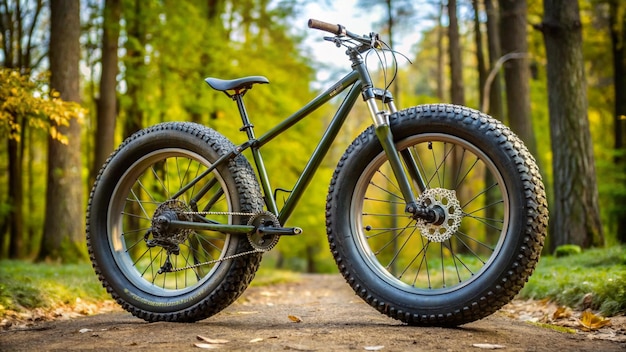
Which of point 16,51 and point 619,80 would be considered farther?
point 16,51

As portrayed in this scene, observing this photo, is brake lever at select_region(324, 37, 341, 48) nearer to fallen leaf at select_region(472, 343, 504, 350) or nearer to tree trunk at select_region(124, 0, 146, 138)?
fallen leaf at select_region(472, 343, 504, 350)

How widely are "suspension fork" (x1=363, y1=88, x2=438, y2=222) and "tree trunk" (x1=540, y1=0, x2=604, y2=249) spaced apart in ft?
18.6

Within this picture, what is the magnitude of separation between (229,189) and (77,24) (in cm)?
719

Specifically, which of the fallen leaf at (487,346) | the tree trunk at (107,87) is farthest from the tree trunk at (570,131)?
the tree trunk at (107,87)

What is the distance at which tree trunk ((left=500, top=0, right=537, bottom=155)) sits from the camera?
1248cm

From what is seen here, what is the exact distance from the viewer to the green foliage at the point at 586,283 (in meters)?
4.50

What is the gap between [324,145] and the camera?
4.06 m

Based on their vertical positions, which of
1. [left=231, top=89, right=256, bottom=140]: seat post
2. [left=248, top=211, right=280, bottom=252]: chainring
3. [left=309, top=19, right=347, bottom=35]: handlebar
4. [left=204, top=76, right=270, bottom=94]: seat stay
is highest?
[left=309, top=19, right=347, bottom=35]: handlebar

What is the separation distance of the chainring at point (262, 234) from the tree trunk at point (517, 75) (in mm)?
9358

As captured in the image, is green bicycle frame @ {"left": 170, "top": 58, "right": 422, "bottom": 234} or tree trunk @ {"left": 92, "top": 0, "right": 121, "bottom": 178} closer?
green bicycle frame @ {"left": 170, "top": 58, "right": 422, "bottom": 234}

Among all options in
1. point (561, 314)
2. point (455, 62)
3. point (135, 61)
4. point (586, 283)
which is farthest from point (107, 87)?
point (561, 314)

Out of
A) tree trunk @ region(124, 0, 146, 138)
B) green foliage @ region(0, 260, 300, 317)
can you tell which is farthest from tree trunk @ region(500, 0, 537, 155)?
green foliage @ region(0, 260, 300, 317)

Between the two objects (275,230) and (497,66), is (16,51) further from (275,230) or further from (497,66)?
(275,230)

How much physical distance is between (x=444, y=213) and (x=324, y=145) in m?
0.90
